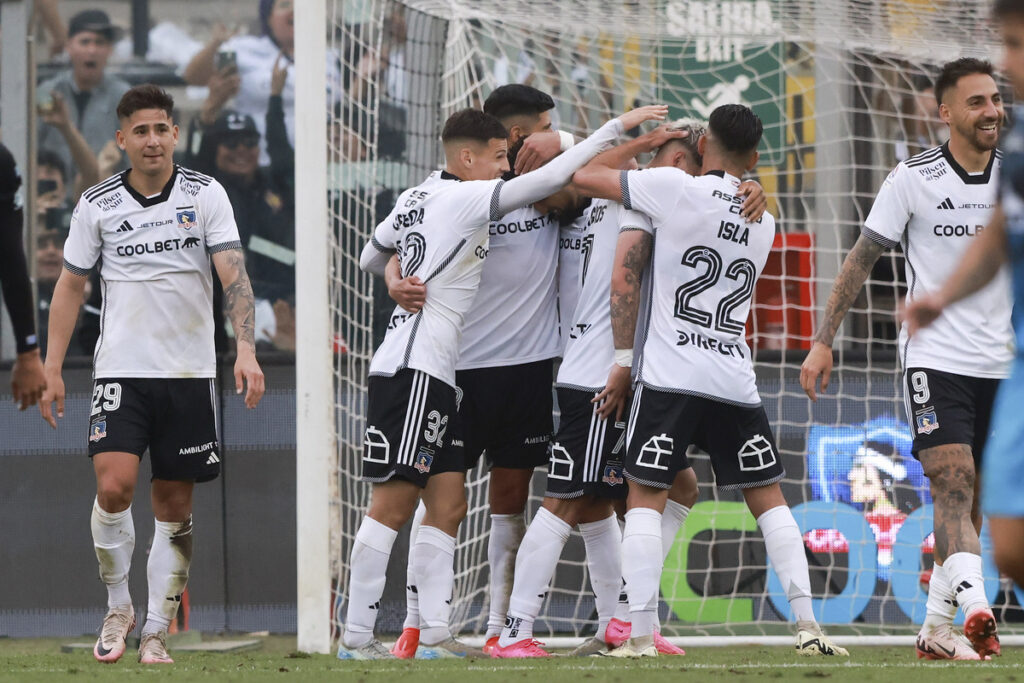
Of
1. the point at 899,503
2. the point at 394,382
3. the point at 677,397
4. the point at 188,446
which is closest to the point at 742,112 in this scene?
the point at 677,397

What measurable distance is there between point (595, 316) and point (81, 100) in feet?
15.0

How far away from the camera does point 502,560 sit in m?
5.66

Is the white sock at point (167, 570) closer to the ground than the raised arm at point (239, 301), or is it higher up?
closer to the ground

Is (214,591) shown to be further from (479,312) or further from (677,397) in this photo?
(677,397)

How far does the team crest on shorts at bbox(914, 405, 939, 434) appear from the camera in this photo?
5.01m

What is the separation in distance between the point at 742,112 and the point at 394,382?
1.57m

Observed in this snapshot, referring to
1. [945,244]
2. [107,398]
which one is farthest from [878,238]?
[107,398]

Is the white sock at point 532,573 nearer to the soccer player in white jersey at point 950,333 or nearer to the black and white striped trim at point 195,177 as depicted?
the soccer player in white jersey at point 950,333

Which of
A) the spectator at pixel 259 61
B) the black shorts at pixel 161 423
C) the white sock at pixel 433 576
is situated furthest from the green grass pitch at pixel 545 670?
the spectator at pixel 259 61

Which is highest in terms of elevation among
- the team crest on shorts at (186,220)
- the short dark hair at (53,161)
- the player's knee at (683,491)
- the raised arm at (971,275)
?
the short dark hair at (53,161)

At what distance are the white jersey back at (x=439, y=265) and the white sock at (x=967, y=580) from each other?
185 cm

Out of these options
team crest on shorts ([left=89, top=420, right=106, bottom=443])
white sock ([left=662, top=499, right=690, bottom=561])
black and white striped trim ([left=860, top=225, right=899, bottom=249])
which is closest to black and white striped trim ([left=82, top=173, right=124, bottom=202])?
team crest on shorts ([left=89, top=420, right=106, bottom=443])

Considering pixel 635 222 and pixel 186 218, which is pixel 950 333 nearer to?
pixel 635 222

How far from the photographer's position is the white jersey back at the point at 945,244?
5.04 meters
